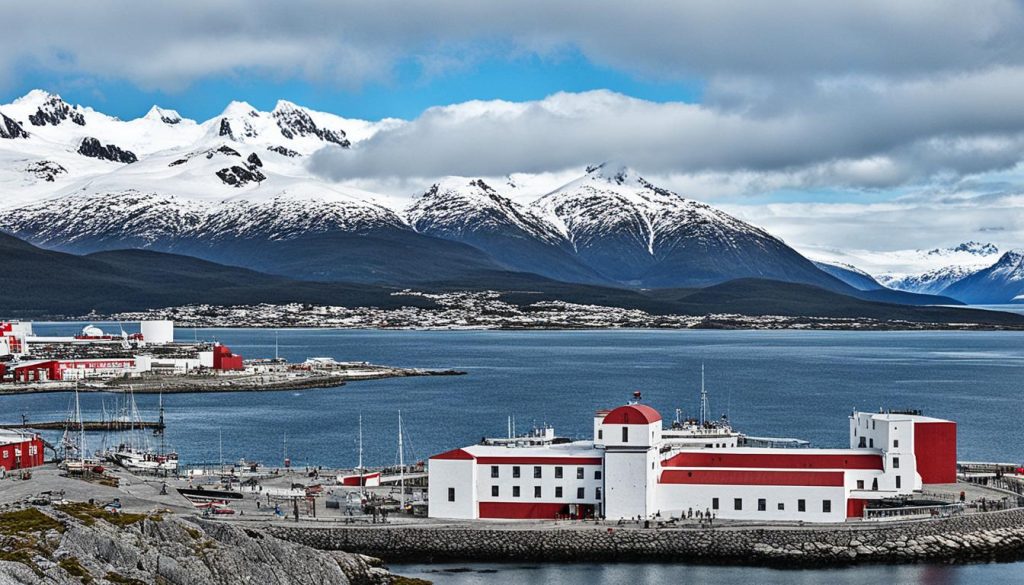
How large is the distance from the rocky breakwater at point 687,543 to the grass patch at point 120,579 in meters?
12.6

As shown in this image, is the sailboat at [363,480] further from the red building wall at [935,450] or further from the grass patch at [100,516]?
the red building wall at [935,450]

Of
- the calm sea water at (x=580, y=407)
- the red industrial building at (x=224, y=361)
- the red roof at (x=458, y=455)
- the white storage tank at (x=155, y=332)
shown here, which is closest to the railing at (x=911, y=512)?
the calm sea water at (x=580, y=407)

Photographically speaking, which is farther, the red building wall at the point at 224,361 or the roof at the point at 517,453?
the red building wall at the point at 224,361

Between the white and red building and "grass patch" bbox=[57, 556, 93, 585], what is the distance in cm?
1708

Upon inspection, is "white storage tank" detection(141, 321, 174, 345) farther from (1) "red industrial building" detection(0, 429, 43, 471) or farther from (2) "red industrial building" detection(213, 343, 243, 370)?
(1) "red industrial building" detection(0, 429, 43, 471)

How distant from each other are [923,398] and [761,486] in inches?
2670

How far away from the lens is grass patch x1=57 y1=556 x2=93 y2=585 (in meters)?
35.3

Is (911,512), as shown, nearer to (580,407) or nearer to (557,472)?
(557,472)

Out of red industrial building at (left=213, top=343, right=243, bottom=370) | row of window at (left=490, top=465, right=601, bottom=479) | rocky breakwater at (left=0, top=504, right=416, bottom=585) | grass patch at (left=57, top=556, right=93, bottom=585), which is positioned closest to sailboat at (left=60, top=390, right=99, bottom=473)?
row of window at (left=490, top=465, right=601, bottom=479)

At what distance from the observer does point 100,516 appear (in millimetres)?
41688

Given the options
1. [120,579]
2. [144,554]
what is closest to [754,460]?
[144,554]

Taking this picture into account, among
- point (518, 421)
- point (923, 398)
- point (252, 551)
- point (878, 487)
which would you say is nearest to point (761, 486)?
point (878, 487)

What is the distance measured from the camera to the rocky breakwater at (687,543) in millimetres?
48062

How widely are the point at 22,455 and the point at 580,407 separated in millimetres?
50271
